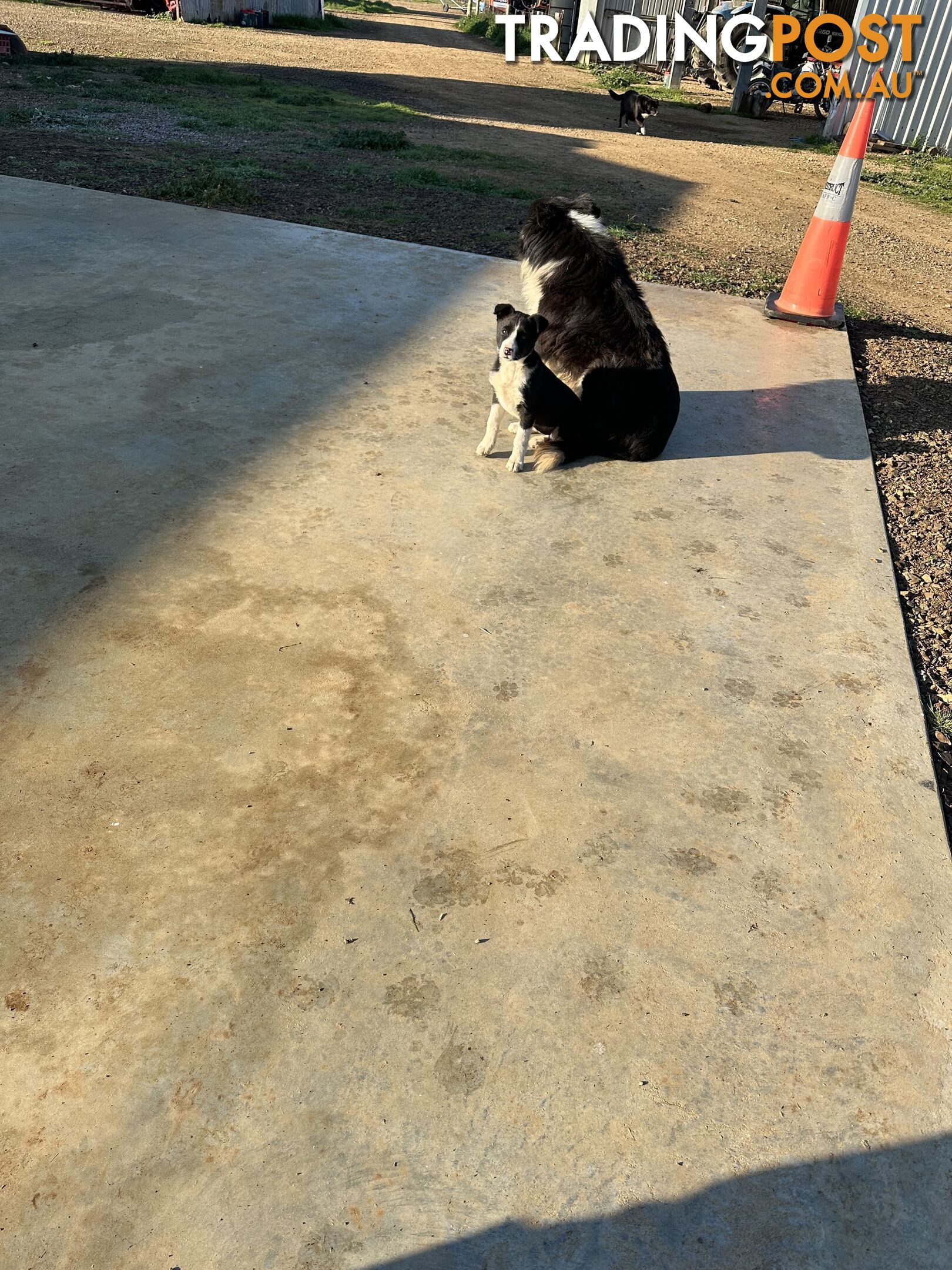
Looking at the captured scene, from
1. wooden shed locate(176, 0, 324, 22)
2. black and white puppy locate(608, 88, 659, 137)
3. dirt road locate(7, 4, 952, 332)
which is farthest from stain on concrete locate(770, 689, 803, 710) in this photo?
wooden shed locate(176, 0, 324, 22)

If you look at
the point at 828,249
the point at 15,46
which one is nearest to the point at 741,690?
the point at 828,249

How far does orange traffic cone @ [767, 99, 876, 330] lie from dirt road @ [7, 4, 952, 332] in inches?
49.0

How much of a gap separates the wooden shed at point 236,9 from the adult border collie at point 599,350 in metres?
23.8

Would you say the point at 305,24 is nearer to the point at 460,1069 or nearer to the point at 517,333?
the point at 517,333

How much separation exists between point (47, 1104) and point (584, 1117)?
1.00 meters

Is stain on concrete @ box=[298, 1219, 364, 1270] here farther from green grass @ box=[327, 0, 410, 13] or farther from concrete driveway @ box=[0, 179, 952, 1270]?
green grass @ box=[327, 0, 410, 13]

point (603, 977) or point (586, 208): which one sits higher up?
point (586, 208)

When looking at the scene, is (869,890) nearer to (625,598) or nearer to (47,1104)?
(625,598)

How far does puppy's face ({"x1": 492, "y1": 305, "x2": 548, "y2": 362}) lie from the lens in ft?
11.7

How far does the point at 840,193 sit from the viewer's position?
561cm

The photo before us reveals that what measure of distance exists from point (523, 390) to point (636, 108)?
1324cm

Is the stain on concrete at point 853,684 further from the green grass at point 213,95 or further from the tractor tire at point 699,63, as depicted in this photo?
the tractor tire at point 699,63

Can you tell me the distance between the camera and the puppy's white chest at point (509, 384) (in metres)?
3.65

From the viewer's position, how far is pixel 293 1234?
4.92 ft
